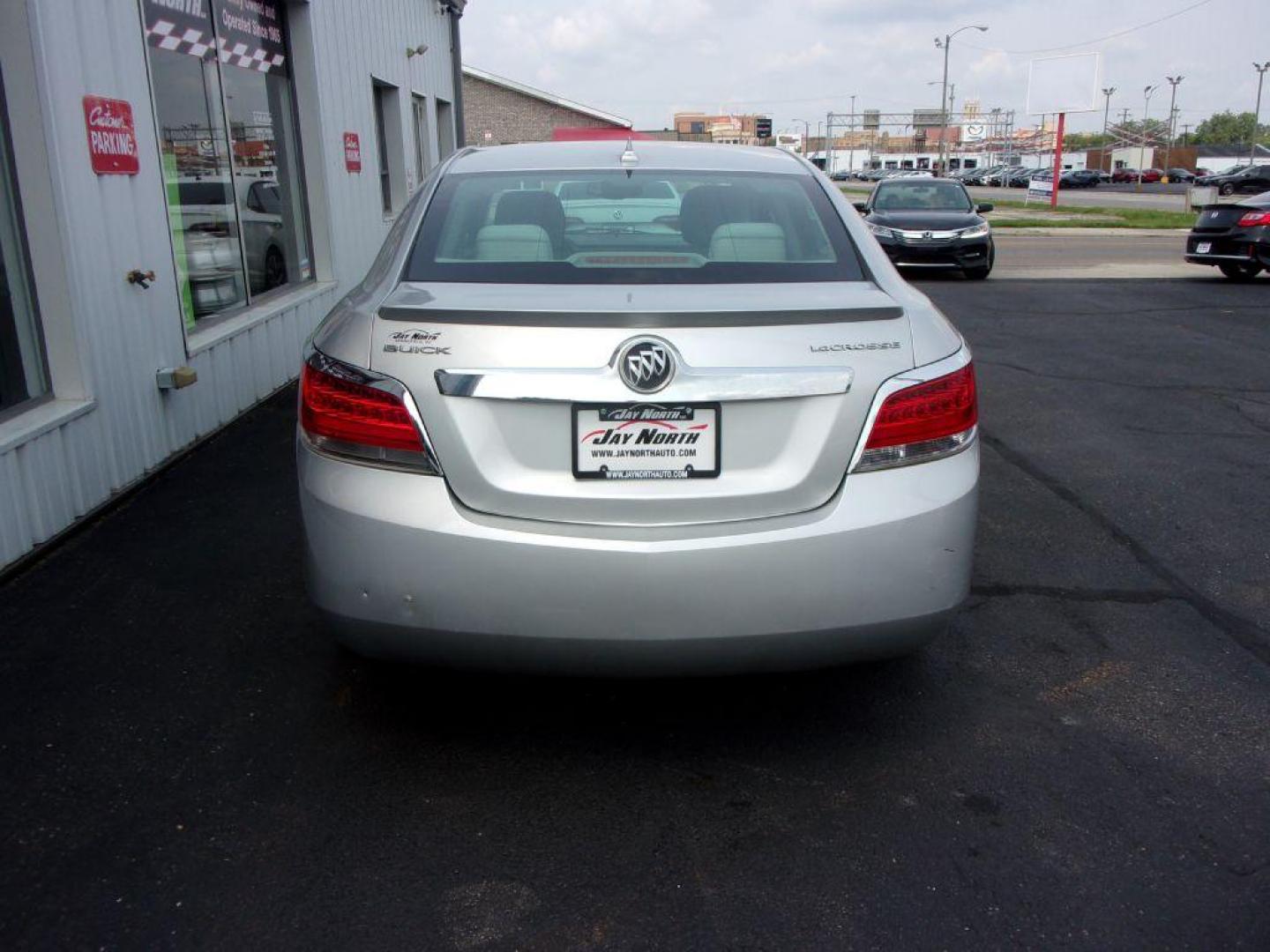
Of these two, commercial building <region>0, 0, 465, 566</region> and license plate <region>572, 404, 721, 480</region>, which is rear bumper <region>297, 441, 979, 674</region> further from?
commercial building <region>0, 0, 465, 566</region>

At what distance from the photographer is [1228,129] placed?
156 metres

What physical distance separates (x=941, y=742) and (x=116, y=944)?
7.19 feet

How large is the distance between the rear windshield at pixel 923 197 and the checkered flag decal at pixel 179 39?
11846 millimetres

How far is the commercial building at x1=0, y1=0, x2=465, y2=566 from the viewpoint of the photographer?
494 cm

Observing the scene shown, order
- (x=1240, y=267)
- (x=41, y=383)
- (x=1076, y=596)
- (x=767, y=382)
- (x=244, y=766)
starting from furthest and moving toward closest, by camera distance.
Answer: (x=1240, y=267)
(x=41, y=383)
(x=1076, y=596)
(x=244, y=766)
(x=767, y=382)

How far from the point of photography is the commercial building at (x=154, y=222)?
194 inches

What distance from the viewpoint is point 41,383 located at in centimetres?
516

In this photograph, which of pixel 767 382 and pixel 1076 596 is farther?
pixel 1076 596

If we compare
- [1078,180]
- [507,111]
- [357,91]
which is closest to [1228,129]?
[1078,180]

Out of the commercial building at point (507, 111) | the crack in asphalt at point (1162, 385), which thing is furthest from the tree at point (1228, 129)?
the crack in asphalt at point (1162, 385)

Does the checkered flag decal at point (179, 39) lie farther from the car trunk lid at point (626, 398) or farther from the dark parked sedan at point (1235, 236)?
the dark parked sedan at point (1235, 236)

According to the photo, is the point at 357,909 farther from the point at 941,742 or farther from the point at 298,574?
the point at 298,574

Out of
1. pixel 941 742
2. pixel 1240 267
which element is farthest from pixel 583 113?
pixel 941 742

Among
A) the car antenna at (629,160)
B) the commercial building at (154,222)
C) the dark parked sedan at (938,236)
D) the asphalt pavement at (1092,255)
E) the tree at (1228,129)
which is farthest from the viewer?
the tree at (1228,129)
